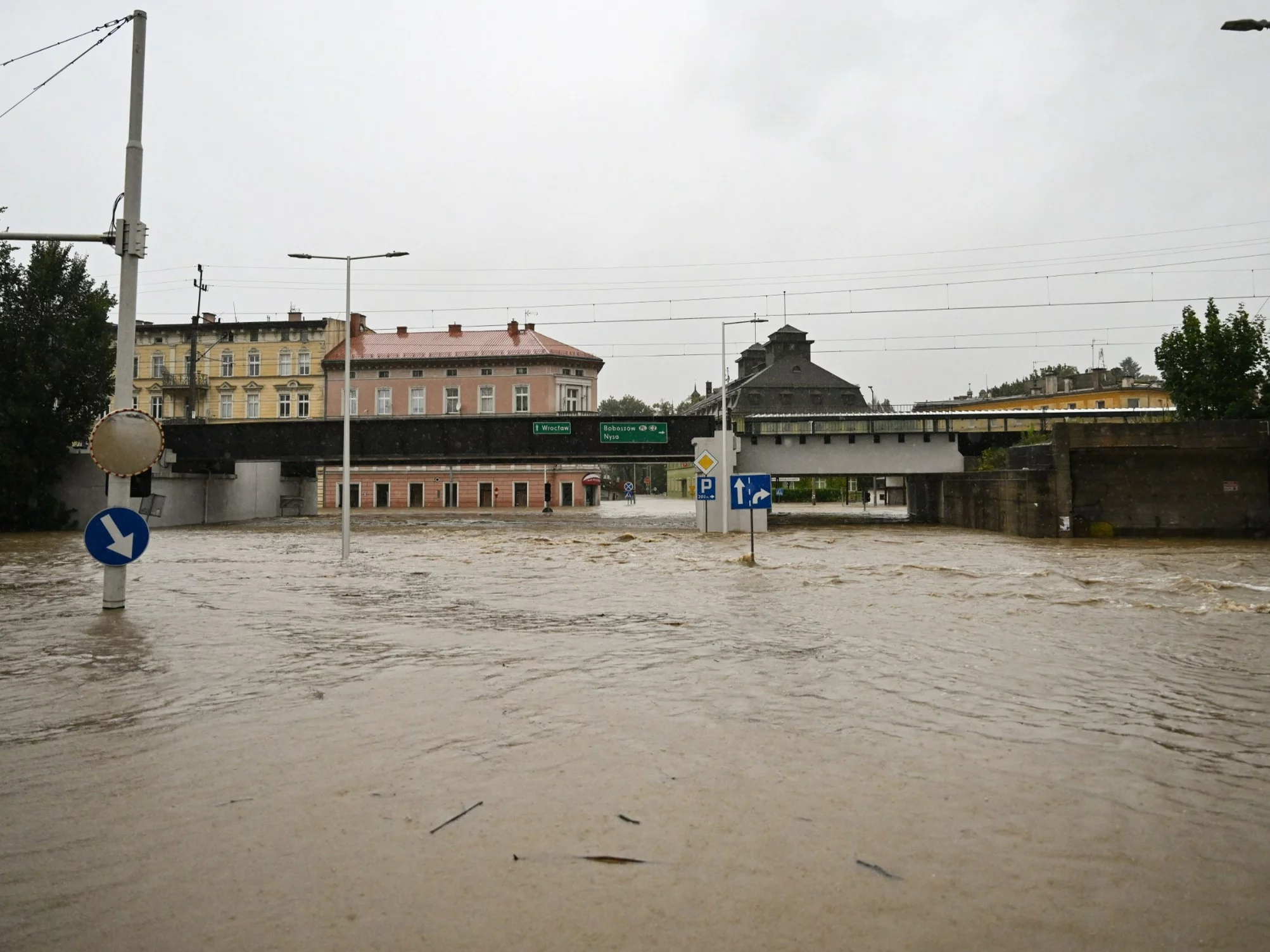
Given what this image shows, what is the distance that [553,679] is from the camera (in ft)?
30.5

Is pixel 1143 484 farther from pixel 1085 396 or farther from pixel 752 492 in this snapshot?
pixel 1085 396

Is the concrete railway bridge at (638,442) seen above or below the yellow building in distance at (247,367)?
below

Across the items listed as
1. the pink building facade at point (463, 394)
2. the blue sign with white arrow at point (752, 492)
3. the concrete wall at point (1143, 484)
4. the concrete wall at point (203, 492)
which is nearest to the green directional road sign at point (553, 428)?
the concrete wall at point (203, 492)

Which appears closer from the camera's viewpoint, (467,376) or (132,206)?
(132,206)

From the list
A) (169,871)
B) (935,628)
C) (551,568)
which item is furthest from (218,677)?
(551,568)

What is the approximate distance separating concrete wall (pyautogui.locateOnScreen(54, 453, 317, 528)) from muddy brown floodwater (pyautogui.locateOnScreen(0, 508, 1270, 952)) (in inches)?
1250

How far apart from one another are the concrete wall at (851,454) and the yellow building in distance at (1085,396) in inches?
1610

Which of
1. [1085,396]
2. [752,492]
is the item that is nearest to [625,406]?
[1085,396]

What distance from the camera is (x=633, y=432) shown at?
48.9m

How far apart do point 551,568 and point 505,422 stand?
2709 cm

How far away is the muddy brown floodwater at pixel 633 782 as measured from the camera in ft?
13.1

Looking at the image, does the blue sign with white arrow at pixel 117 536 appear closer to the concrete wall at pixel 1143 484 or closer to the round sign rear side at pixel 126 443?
the round sign rear side at pixel 126 443

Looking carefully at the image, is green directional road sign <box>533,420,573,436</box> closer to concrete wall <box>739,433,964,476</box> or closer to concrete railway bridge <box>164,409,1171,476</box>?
concrete railway bridge <box>164,409,1171,476</box>

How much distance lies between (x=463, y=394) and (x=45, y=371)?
3050 centimetres
